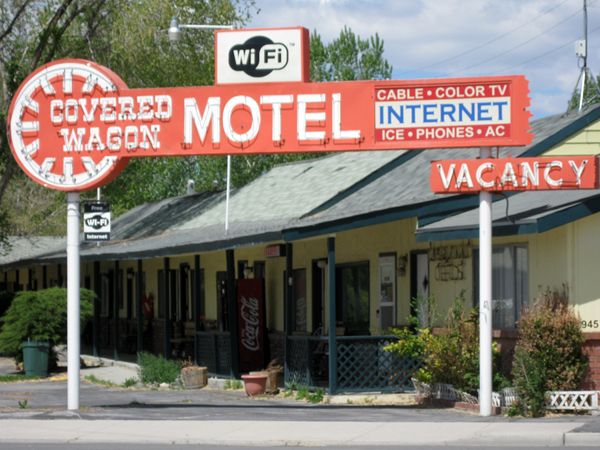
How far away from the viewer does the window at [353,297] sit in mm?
17250

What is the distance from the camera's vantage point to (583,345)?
474 inches

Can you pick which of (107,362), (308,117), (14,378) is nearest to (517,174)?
(308,117)

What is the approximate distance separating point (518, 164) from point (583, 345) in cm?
271

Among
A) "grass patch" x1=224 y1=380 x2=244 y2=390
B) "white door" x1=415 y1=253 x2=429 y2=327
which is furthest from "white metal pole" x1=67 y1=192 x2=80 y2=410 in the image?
"white door" x1=415 y1=253 x2=429 y2=327

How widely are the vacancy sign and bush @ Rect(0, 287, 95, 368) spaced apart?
11.9 meters

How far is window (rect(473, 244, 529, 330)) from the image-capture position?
1310 cm

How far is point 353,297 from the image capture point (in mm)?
17781

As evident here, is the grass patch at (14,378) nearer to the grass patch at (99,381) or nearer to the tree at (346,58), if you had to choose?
the grass patch at (99,381)

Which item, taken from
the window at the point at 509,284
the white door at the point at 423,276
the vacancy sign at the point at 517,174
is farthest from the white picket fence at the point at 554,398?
the vacancy sign at the point at 517,174

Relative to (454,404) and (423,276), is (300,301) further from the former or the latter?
(454,404)

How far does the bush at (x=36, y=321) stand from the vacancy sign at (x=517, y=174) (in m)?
11.9

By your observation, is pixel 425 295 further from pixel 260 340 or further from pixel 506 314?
pixel 260 340

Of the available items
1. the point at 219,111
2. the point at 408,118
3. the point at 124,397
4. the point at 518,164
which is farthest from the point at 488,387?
the point at 124,397

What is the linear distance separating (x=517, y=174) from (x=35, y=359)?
13.3 m
